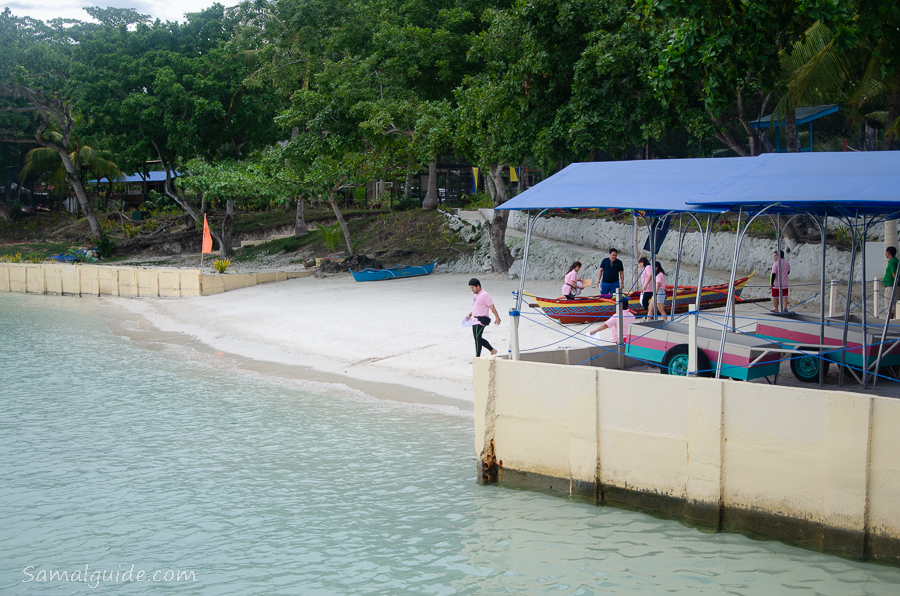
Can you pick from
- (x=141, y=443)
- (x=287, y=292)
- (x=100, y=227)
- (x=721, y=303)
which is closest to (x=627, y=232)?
(x=721, y=303)

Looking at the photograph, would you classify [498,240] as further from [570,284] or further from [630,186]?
[630,186]

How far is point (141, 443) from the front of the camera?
1158 centimetres

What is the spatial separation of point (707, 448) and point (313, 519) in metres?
4.66

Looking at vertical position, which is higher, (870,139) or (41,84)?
(41,84)

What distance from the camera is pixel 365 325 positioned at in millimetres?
18906

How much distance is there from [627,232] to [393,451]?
667 inches

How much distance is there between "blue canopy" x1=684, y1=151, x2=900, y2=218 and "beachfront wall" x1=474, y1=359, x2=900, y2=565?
6.93 ft

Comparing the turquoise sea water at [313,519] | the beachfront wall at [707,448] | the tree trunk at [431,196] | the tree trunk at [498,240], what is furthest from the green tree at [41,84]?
the beachfront wall at [707,448]

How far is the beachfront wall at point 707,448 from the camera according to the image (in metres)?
6.77

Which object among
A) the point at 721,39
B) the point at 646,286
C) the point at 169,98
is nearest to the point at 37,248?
the point at 169,98

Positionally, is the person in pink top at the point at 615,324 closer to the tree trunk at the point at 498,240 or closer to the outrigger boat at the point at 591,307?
the outrigger boat at the point at 591,307

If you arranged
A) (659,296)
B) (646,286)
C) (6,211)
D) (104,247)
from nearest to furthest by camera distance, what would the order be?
(659,296)
(646,286)
(104,247)
(6,211)

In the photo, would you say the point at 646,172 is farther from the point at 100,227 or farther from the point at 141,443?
the point at 100,227

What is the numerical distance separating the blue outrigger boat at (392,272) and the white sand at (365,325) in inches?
23.3
